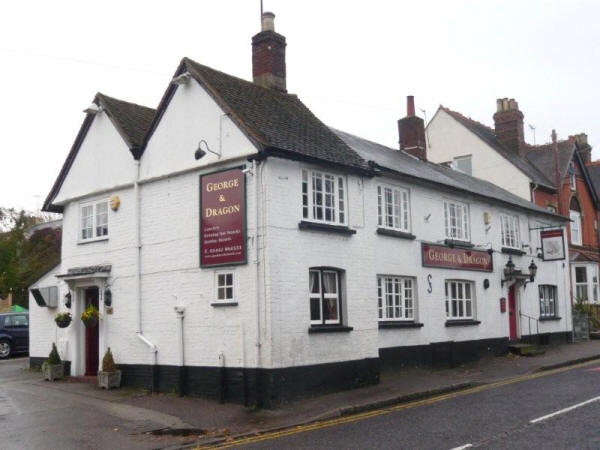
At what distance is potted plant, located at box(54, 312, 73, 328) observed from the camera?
58.9ft

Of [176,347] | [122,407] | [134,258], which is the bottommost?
[122,407]

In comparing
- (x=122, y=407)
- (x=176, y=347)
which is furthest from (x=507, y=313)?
(x=122, y=407)

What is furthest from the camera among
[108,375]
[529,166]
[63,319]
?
[529,166]

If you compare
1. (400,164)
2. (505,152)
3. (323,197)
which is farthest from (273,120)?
(505,152)

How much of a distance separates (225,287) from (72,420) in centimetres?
409

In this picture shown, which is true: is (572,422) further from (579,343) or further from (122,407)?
(579,343)

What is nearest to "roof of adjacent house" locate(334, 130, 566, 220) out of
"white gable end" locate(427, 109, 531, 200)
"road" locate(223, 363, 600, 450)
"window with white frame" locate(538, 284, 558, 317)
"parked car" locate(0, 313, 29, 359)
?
"window with white frame" locate(538, 284, 558, 317)

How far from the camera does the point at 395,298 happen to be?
18.8 m

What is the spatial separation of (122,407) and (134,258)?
4.14m

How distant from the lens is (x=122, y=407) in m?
14.0

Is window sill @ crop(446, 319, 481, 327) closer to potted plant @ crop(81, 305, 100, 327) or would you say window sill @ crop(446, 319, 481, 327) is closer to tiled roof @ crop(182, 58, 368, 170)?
tiled roof @ crop(182, 58, 368, 170)

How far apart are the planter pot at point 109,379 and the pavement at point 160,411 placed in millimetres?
226

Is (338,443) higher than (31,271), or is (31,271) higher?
(31,271)

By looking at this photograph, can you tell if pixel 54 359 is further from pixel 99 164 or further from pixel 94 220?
pixel 99 164
